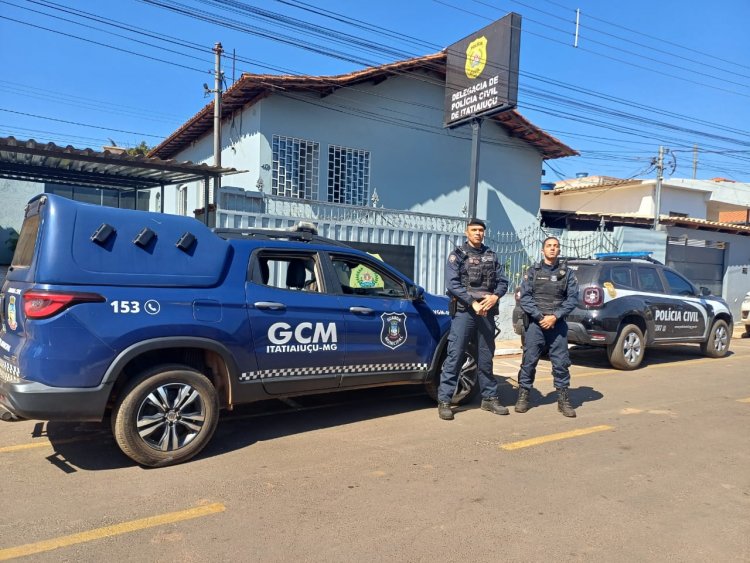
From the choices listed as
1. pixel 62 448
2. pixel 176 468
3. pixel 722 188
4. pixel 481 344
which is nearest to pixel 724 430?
pixel 481 344

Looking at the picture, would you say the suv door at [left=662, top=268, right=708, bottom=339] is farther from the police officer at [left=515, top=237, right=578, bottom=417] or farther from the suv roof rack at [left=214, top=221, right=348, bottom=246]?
the suv roof rack at [left=214, top=221, right=348, bottom=246]

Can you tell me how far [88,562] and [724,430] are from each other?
217 inches

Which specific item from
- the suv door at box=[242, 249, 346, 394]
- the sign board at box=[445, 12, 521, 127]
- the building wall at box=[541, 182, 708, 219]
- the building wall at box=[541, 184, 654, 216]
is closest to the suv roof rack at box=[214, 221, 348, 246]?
the suv door at box=[242, 249, 346, 394]

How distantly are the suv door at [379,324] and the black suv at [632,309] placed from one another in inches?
112

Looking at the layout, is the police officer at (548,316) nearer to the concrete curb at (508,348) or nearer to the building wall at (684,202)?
the concrete curb at (508,348)

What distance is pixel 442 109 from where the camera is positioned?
16.3 metres

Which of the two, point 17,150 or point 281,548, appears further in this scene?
point 17,150

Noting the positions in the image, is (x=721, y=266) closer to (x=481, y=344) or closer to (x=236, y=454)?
(x=481, y=344)

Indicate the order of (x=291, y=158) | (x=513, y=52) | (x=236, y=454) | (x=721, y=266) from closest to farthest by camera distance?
1. (x=236, y=454)
2. (x=513, y=52)
3. (x=291, y=158)
4. (x=721, y=266)

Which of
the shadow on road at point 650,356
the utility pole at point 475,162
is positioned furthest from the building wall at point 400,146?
the shadow on road at point 650,356

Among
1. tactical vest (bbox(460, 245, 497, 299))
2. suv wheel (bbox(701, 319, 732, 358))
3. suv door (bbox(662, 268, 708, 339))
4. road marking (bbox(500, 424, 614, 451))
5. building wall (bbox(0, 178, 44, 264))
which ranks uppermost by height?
building wall (bbox(0, 178, 44, 264))

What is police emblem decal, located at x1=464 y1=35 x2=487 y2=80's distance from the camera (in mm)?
11914

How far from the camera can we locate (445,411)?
18.7 ft

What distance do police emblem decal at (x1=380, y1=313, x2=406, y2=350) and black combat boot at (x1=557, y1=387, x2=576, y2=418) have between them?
1852mm
